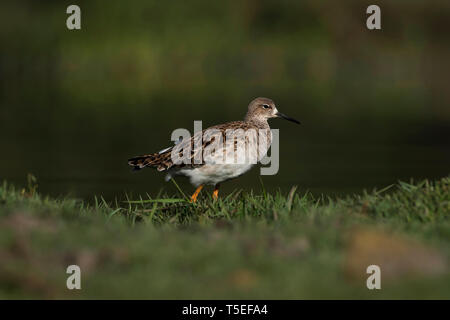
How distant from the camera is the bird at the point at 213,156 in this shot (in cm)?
951

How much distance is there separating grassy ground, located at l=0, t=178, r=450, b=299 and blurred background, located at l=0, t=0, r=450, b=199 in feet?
42.5

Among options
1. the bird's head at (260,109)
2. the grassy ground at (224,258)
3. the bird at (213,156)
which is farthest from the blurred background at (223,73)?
the grassy ground at (224,258)

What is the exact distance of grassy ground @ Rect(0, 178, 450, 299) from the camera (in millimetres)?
5613

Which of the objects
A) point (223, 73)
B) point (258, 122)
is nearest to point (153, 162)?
point (258, 122)

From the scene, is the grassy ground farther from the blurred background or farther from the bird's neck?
the blurred background

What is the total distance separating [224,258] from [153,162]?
162 inches

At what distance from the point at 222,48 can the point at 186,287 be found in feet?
105

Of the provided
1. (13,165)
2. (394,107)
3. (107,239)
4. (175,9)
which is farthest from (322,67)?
(107,239)

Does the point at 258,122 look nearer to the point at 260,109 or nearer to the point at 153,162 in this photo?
the point at 260,109

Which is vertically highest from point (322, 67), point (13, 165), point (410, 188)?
point (322, 67)

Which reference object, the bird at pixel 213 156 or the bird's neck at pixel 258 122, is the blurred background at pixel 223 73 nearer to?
the bird's neck at pixel 258 122

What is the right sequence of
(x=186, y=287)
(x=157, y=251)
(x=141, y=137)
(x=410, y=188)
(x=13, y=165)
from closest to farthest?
(x=186, y=287), (x=157, y=251), (x=410, y=188), (x=13, y=165), (x=141, y=137)

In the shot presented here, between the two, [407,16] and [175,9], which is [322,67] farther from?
[175,9]

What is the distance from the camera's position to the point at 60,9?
36281 mm
